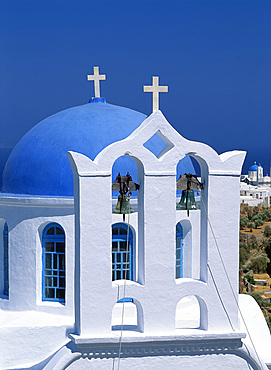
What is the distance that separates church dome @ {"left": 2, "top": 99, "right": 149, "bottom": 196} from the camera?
926 cm

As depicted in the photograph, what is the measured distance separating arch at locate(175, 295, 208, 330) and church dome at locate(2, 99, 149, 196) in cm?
253

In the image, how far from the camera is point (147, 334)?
6.85 meters

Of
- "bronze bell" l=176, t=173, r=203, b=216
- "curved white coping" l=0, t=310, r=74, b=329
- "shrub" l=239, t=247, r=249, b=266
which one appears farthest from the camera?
"shrub" l=239, t=247, r=249, b=266

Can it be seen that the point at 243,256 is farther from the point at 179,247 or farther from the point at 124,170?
the point at 124,170

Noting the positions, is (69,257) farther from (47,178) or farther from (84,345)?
(84,345)

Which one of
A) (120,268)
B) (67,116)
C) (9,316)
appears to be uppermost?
(67,116)

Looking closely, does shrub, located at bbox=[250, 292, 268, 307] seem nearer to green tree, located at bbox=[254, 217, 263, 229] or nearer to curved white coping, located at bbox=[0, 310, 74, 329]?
curved white coping, located at bbox=[0, 310, 74, 329]

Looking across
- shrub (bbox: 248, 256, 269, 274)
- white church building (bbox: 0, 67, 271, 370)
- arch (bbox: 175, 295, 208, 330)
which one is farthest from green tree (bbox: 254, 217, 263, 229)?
white church building (bbox: 0, 67, 271, 370)

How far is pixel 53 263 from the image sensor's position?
30.6 feet

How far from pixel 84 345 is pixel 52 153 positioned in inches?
143

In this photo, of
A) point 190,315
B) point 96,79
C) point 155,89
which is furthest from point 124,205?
point 96,79

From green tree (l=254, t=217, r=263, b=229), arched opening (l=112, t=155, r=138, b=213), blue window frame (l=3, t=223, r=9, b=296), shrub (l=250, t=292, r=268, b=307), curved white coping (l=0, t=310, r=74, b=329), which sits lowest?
shrub (l=250, t=292, r=268, b=307)

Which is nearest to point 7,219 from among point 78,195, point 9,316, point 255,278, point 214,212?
point 9,316

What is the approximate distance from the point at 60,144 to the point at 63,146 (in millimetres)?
78
